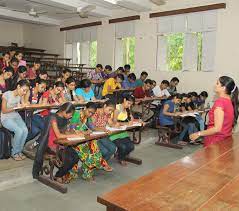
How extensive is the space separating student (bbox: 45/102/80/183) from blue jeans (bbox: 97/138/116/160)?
52cm

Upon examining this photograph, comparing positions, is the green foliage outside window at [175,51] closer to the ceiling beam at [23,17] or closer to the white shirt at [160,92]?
the white shirt at [160,92]

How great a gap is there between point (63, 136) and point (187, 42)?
558cm

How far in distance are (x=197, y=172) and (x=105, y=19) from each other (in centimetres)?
880

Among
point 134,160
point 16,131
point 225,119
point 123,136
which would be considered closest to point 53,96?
point 16,131

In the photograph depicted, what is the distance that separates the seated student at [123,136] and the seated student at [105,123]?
0.47 feet

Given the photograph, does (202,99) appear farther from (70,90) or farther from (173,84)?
(70,90)

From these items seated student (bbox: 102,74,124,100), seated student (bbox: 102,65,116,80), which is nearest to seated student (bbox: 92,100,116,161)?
seated student (bbox: 102,74,124,100)

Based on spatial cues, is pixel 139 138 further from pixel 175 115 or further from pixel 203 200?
pixel 203 200

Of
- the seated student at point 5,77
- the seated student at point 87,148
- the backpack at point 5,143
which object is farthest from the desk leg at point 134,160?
the seated student at point 5,77

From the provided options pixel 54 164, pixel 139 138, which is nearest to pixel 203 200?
pixel 54 164

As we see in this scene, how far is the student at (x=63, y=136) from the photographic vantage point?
3326 mm

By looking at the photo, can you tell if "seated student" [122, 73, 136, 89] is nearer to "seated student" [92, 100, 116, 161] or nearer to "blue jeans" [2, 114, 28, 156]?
"seated student" [92, 100, 116, 161]

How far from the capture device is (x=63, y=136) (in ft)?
10.8

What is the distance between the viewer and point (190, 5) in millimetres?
7652
